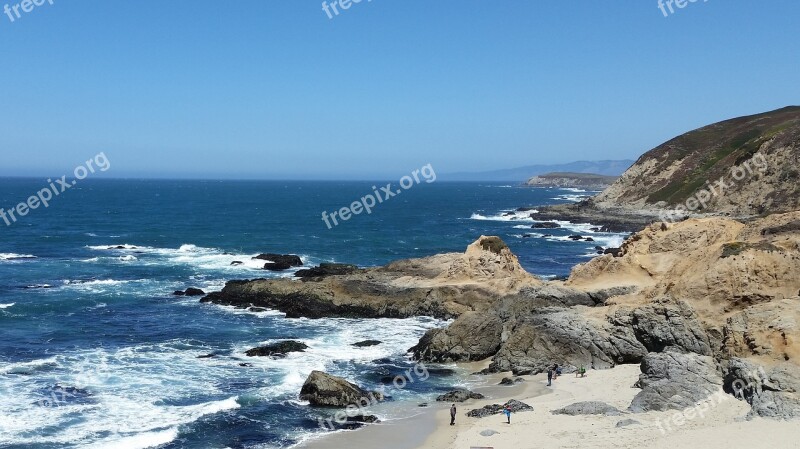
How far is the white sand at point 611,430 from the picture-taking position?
71.6ft

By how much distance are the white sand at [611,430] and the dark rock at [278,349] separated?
11.8 metres

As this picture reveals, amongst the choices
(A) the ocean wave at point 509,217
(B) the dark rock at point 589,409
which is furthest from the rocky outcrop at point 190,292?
(A) the ocean wave at point 509,217

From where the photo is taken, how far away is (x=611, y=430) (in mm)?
23328

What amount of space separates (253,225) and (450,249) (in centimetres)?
3933

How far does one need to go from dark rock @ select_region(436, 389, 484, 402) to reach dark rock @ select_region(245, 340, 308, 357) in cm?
1045

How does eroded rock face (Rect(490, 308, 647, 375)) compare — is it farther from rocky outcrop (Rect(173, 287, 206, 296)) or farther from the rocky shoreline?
rocky outcrop (Rect(173, 287, 206, 296))

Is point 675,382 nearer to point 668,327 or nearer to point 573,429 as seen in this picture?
point 668,327

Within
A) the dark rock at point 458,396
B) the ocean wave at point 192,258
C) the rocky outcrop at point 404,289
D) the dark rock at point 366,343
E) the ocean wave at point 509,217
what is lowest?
the dark rock at point 458,396

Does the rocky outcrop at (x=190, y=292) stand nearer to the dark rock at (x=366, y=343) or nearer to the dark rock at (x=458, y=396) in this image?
the dark rock at (x=366, y=343)

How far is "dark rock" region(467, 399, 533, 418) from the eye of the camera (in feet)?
87.7

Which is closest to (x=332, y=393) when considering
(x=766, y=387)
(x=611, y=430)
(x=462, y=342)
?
(x=462, y=342)

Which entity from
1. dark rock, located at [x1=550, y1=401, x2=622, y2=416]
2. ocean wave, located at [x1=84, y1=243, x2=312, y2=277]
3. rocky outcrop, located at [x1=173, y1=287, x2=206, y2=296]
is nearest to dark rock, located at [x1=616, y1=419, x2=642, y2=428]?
dark rock, located at [x1=550, y1=401, x2=622, y2=416]

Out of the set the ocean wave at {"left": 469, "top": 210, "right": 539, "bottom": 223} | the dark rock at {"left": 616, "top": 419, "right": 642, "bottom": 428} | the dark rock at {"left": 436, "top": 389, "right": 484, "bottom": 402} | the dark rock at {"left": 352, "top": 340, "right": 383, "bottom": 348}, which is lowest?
A: the dark rock at {"left": 436, "top": 389, "right": 484, "bottom": 402}

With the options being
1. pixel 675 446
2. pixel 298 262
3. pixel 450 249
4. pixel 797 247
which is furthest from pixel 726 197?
pixel 675 446
